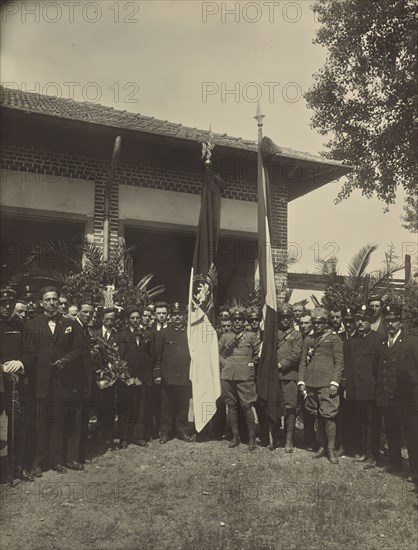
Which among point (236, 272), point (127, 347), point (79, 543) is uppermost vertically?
point (236, 272)

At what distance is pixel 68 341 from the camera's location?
588cm

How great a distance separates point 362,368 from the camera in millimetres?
6270

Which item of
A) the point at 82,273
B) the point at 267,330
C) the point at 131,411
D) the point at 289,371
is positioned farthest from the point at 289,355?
the point at 82,273

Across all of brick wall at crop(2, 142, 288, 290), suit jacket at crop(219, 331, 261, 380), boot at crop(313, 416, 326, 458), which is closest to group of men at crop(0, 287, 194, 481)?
suit jacket at crop(219, 331, 261, 380)

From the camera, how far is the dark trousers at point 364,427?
6.12 m

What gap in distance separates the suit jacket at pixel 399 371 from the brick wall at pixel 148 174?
462cm

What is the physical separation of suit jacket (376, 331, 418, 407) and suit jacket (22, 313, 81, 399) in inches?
131

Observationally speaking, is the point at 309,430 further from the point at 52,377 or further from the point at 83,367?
the point at 52,377

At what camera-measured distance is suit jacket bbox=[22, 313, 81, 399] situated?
5.58m

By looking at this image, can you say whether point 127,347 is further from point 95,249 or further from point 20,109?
point 20,109

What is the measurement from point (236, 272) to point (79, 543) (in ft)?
24.5

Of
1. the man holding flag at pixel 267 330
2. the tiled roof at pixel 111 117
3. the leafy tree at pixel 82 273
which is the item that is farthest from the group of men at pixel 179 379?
the tiled roof at pixel 111 117

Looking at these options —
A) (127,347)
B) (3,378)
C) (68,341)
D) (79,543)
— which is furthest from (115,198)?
(79,543)

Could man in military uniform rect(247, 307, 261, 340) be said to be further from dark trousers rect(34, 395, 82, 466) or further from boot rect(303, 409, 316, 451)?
dark trousers rect(34, 395, 82, 466)
